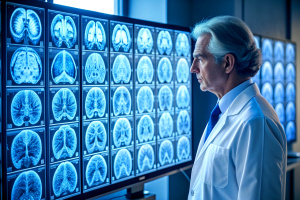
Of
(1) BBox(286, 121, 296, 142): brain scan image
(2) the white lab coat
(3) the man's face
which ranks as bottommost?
(1) BBox(286, 121, 296, 142): brain scan image

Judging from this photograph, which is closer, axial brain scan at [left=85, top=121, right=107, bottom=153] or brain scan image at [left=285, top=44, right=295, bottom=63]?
axial brain scan at [left=85, top=121, right=107, bottom=153]

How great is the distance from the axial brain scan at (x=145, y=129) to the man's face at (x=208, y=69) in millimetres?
542

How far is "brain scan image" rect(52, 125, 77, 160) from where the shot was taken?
1355 mm

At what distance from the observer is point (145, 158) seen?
1806mm

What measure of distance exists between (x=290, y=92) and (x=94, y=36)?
236 cm

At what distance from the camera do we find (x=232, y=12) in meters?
2.41

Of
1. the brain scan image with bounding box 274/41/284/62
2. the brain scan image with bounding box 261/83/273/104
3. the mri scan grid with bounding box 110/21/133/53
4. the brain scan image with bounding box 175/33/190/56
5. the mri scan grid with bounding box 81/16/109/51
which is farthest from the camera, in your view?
the brain scan image with bounding box 274/41/284/62

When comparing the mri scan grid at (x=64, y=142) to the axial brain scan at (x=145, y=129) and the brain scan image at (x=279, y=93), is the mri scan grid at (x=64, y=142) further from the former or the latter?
the brain scan image at (x=279, y=93)

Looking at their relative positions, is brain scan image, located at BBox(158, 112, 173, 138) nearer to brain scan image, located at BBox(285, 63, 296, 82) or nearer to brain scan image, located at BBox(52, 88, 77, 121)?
brain scan image, located at BBox(52, 88, 77, 121)

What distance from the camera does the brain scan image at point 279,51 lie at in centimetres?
299

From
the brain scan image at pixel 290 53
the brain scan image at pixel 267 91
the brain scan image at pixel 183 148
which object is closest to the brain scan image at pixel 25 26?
the brain scan image at pixel 183 148

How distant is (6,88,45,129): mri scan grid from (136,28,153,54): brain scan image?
0.63 m

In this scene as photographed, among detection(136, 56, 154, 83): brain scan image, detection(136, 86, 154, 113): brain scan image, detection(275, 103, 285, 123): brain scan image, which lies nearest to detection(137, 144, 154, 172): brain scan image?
detection(136, 86, 154, 113): brain scan image

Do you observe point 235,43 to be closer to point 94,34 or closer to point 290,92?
point 94,34
